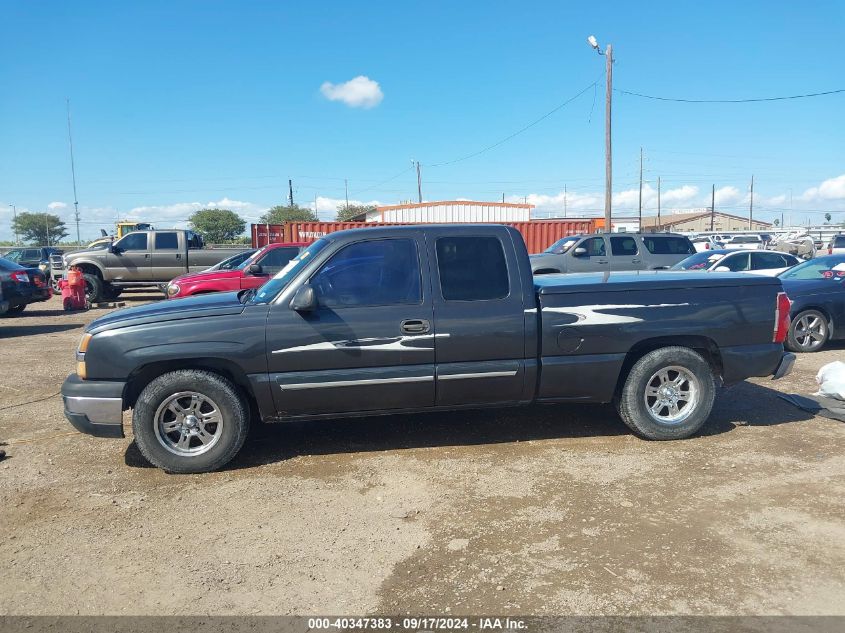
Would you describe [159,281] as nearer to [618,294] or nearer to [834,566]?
[618,294]

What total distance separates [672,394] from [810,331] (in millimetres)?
5083

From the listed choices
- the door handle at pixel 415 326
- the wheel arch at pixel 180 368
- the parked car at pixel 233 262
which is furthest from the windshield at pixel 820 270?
the parked car at pixel 233 262

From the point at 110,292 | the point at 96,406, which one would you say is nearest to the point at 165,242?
the point at 110,292

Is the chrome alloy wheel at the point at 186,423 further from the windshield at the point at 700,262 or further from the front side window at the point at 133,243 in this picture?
the front side window at the point at 133,243

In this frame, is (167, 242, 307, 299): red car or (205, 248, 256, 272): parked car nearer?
(167, 242, 307, 299): red car

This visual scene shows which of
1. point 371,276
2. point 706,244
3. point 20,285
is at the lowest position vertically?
point 20,285

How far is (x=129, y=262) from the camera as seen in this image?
17203mm

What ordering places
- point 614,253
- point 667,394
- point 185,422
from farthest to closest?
point 614,253 < point 667,394 < point 185,422

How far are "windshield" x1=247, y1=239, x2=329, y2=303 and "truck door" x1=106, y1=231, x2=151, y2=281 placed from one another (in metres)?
13.8

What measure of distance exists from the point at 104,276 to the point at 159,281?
1466 mm

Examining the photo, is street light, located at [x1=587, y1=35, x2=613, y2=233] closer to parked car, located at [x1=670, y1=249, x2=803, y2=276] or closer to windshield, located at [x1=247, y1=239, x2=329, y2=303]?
parked car, located at [x1=670, y1=249, x2=803, y2=276]

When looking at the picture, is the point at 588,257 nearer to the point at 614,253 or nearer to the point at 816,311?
the point at 614,253

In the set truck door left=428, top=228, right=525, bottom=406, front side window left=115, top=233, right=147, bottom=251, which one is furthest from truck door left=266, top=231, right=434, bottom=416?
front side window left=115, top=233, right=147, bottom=251

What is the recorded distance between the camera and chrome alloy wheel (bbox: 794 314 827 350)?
885 centimetres
